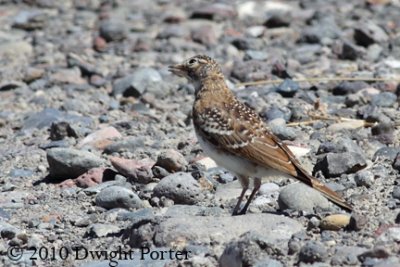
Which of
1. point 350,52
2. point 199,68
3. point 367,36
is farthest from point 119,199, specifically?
point 367,36

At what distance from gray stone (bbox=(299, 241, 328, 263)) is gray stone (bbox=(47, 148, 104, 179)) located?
3.43 meters

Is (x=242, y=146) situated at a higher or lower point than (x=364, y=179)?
higher

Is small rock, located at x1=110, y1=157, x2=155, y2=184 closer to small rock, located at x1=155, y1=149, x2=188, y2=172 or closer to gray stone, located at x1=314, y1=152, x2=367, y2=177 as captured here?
small rock, located at x1=155, y1=149, x2=188, y2=172

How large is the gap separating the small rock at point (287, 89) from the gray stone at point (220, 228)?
4.72 metres

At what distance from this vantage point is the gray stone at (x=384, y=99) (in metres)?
12.0

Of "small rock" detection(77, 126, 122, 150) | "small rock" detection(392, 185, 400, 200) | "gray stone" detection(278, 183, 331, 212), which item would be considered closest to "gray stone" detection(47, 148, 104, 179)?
"small rock" detection(77, 126, 122, 150)

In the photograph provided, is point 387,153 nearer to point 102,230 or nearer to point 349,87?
point 349,87

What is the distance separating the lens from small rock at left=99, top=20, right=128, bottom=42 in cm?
1630

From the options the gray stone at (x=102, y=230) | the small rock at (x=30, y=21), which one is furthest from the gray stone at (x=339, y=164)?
the small rock at (x=30, y=21)

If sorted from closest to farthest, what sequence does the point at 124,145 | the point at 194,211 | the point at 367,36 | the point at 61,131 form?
the point at 194,211, the point at 124,145, the point at 61,131, the point at 367,36

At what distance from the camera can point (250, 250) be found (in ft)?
23.9

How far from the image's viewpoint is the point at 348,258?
7.23 m

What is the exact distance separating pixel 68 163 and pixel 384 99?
156 inches

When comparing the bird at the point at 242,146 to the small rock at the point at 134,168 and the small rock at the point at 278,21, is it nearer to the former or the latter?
the small rock at the point at 134,168
